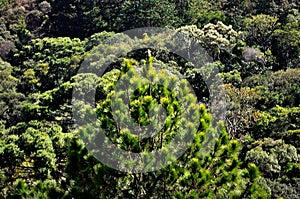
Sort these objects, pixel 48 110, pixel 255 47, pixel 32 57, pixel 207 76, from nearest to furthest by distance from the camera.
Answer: pixel 48 110, pixel 207 76, pixel 255 47, pixel 32 57

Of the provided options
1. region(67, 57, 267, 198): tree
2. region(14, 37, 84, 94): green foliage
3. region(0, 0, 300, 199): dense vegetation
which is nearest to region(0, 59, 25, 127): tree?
region(0, 0, 300, 199): dense vegetation

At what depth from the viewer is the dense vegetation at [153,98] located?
226 inches

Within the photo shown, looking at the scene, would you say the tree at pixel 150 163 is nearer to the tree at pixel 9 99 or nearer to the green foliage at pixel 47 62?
the tree at pixel 9 99

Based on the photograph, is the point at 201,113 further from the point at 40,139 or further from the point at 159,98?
the point at 40,139

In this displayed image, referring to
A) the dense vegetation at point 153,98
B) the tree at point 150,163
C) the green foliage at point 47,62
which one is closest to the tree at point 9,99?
the dense vegetation at point 153,98

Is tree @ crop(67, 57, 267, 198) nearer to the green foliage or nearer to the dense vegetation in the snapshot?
the dense vegetation

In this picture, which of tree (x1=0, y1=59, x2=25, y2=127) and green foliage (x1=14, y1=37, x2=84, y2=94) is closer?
tree (x1=0, y1=59, x2=25, y2=127)

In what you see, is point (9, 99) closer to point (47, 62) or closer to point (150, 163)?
point (47, 62)

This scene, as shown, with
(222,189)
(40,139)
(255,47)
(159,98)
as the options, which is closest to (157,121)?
(159,98)

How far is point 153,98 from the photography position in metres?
6.04

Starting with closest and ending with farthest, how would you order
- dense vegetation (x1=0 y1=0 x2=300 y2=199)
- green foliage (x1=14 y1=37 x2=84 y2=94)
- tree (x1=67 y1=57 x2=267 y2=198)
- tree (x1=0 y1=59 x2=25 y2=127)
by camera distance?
tree (x1=67 y1=57 x2=267 y2=198) < dense vegetation (x1=0 y1=0 x2=300 y2=199) < tree (x1=0 y1=59 x2=25 y2=127) < green foliage (x1=14 y1=37 x2=84 y2=94)

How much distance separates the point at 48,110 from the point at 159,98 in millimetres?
12387

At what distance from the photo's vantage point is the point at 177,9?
27875mm

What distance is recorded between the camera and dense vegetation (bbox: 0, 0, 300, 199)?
5.74 metres
